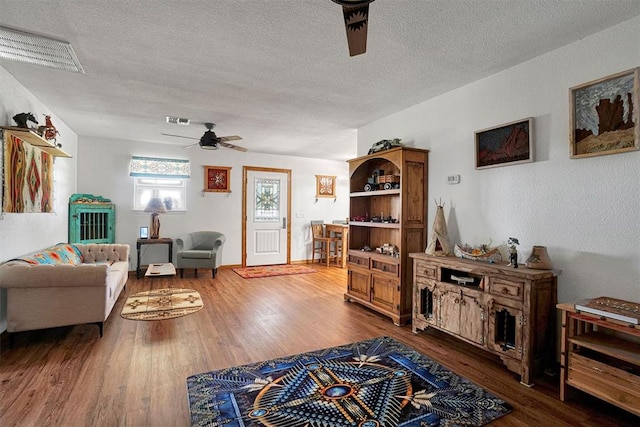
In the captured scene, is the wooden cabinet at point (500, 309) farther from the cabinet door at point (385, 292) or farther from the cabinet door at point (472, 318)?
the cabinet door at point (385, 292)

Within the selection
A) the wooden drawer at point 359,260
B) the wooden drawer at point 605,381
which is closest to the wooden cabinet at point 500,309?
the wooden drawer at point 605,381

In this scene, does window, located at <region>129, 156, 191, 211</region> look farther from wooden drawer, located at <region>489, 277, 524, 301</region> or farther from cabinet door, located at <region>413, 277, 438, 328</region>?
wooden drawer, located at <region>489, 277, 524, 301</region>

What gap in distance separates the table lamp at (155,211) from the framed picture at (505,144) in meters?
5.46

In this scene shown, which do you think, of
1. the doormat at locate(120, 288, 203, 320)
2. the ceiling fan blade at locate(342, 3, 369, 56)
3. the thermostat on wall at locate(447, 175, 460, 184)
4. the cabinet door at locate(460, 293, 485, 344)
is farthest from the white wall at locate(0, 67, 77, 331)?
the thermostat on wall at locate(447, 175, 460, 184)

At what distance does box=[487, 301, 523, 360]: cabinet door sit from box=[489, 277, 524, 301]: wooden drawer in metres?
0.10

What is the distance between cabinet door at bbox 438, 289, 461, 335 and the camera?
2.98m

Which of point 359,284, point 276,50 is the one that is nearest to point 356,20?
point 276,50

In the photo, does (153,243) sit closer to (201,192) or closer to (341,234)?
(201,192)

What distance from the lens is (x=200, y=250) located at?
644 centimetres

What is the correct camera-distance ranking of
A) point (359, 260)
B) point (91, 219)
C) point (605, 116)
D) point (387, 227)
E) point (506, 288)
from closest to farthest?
point (605, 116)
point (506, 288)
point (387, 227)
point (359, 260)
point (91, 219)

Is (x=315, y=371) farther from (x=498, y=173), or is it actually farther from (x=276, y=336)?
(x=498, y=173)

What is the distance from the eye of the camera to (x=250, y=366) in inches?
103

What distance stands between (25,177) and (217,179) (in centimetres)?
362

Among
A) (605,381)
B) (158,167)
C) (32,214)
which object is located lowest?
(605,381)
